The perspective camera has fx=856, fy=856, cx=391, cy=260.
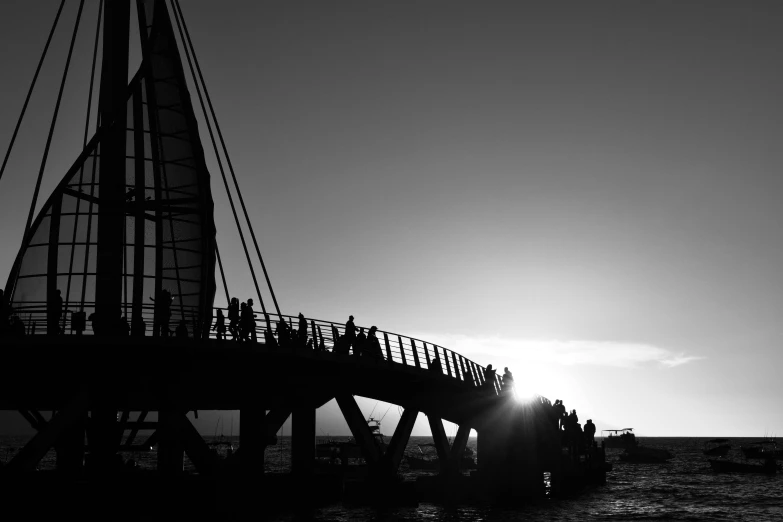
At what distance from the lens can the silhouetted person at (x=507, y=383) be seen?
48.9 m

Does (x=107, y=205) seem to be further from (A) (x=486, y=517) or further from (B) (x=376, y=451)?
(A) (x=486, y=517)

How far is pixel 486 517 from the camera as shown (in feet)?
140

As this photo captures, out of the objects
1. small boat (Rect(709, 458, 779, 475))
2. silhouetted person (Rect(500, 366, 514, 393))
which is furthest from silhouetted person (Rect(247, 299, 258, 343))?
small boat (Rect(709, 458, 779, 475))

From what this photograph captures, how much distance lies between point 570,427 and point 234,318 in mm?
39976

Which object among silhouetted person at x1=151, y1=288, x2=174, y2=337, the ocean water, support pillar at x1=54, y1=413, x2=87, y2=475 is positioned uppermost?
silhouetted person at x1=151, y1=288, x2=174, y2=337

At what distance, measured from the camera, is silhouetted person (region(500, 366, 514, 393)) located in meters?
48.9

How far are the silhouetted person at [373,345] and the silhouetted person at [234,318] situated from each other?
6.96 metres

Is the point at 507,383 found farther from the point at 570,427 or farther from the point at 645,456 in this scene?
the point at 645,456

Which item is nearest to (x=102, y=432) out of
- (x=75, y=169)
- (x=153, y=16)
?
(x=75, y=169)

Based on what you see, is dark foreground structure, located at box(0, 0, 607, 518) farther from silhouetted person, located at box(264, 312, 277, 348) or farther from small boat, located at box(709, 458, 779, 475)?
small boat, located at box(709, 458, 779, 475)

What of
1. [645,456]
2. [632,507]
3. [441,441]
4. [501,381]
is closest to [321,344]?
[441,441]

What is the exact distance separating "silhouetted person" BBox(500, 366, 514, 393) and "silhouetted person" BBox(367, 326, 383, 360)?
16006 mm

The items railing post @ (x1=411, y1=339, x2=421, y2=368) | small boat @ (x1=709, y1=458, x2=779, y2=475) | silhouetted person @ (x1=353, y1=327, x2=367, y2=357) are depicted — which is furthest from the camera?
small boat @ (x1=709, y1=458, x2=779, y2=475)

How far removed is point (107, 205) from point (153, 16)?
18098 millimetres
